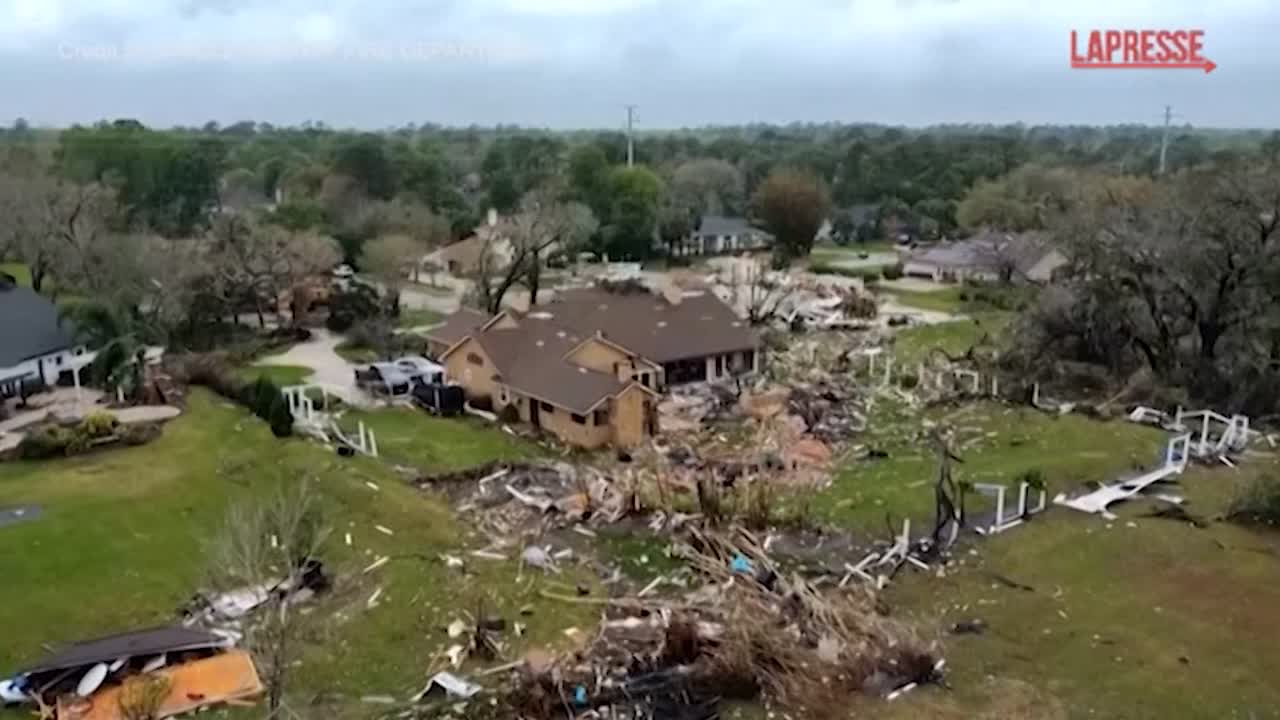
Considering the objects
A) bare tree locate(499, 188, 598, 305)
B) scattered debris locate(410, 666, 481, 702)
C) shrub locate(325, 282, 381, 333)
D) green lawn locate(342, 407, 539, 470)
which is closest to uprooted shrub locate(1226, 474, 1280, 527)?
scattered debris locate(410, 666, 481, 702)

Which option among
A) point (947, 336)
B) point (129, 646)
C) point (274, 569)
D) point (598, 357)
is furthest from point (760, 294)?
point (129, 646)

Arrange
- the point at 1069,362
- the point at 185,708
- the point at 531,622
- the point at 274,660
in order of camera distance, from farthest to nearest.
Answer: the point at 1069,362 < the point at 531,622 < the point at 185,708 < the point at 274,660

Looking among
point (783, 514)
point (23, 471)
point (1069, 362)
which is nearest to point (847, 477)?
point (783, 514)

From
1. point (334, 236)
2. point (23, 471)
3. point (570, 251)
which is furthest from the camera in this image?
point (570, 251)

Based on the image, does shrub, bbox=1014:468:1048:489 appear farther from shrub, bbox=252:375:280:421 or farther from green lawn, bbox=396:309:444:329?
green lawn, bbox=396:309:444:329

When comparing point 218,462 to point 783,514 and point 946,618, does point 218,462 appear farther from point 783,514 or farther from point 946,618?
point 946,618

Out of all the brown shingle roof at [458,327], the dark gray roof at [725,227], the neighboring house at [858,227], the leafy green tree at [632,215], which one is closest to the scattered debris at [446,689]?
the brown shingle roof at [458,327]

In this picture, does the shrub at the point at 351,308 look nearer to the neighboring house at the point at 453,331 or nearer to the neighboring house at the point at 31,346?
the neighboring house at the point at 453,331
